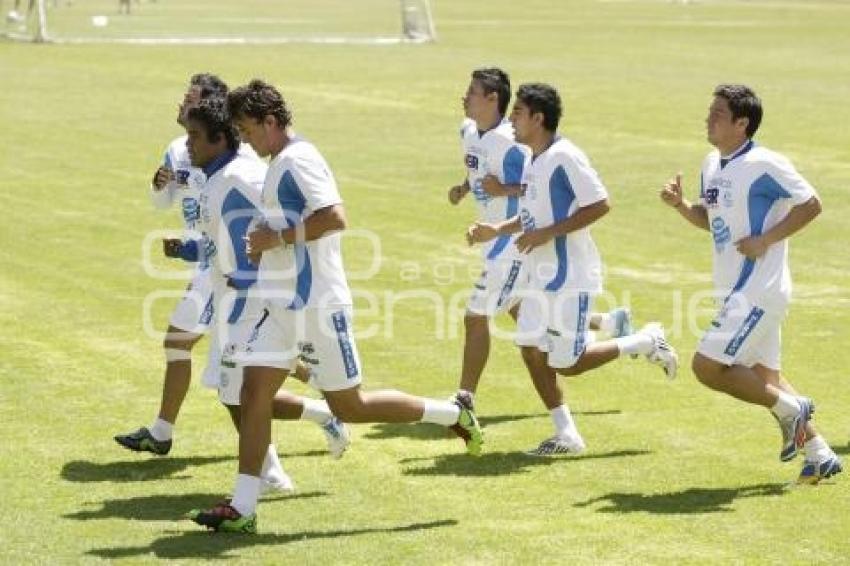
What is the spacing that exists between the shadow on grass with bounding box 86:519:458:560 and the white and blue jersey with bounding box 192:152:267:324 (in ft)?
4.20

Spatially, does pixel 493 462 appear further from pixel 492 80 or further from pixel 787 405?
pixel 492 80

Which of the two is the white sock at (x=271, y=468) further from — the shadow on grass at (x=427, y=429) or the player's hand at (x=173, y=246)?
the shadow on grass at (x=427, y=429)

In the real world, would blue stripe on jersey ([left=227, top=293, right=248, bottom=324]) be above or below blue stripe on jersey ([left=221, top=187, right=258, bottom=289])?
below

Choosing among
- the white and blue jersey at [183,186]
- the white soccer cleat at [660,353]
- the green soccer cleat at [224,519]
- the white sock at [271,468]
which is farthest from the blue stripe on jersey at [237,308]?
the white soccer cleat at [660,353]

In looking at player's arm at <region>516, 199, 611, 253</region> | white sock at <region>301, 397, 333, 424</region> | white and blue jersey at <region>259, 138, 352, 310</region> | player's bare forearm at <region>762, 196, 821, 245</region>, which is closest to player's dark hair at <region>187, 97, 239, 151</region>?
white and blue jersey at <region>259, 138, 352, 310</region>

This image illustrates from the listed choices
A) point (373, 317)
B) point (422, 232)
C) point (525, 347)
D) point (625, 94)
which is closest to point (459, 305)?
point (373, 317)

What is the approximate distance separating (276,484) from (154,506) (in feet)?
2.48

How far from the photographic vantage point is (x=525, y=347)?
1275 cm

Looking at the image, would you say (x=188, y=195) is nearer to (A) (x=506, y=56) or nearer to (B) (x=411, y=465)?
(B) (x=411, y=465)

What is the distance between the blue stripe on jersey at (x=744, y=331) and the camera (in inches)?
446

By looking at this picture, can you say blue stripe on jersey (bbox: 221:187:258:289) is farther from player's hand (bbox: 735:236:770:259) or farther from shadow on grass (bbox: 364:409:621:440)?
player's hand (bbox: 735:236:770:259)

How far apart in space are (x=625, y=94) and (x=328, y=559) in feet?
99.8

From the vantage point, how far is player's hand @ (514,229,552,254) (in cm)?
1225

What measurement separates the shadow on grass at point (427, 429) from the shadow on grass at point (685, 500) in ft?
6.98
